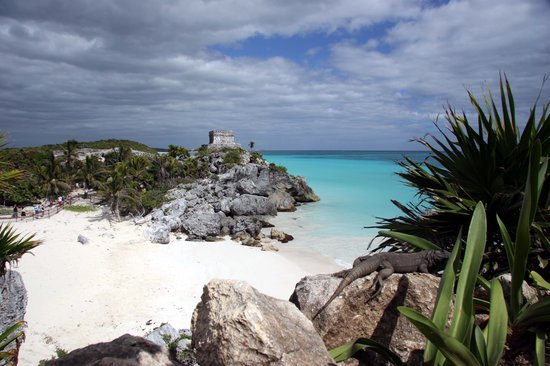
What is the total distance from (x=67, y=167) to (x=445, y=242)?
39313mm

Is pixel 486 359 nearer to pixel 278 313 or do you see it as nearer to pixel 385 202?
pixel 278 313

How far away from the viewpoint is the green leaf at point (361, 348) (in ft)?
6.61

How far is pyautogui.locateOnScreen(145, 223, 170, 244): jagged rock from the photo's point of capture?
17.5m

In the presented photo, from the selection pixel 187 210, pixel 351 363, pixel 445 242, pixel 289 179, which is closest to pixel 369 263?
pixel 351 363

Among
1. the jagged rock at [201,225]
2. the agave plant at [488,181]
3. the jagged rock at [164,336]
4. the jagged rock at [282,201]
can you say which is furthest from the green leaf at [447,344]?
the jagged rock at [282,201]

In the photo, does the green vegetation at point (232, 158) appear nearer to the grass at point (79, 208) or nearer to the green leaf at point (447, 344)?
the grass at point (79, 208)

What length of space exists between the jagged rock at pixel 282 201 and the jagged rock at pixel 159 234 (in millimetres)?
11974

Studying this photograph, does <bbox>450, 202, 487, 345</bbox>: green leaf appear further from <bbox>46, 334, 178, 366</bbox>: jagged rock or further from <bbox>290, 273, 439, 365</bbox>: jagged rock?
<bbox>46, 334, 178, 366</bbox>: jagged rock

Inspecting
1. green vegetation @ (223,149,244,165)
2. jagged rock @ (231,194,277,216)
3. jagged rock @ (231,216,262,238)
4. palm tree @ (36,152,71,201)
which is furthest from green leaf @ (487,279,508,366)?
green vegetation @ (223,149,244,165)

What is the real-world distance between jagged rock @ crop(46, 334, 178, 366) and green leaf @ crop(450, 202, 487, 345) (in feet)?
5.95

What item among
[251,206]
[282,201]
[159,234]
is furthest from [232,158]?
[159,234]

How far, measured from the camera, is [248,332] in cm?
201

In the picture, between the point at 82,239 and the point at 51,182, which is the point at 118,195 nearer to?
the point at 82,239

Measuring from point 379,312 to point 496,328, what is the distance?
90 centimetres
